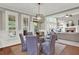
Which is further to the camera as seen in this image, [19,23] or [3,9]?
[19,23]

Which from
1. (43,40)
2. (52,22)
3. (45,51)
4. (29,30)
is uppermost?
(52,22)

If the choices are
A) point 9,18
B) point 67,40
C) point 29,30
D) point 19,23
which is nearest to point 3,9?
point 9,18

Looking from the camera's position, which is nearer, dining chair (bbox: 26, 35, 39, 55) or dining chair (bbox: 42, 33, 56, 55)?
dining chair (bbox: 26, 35, 39, 55)

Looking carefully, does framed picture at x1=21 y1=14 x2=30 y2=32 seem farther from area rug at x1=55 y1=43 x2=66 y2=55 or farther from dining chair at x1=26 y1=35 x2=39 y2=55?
dining chair at x1=26 y1=35 x2=39 y2=55

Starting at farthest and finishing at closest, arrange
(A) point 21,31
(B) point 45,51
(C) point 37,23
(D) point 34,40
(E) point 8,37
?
(A) point 21,31 → (E) point 8,37 → (C) point 37,23 → (B) point 45,51 → (D) point 34,40

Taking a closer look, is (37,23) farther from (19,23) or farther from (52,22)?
(19,23)

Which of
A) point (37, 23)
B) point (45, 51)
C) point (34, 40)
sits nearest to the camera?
point (34, 40)

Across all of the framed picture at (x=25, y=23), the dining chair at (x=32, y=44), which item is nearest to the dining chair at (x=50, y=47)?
the dining chair at (x=32, y=44)

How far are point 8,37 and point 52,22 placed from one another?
7.51ft

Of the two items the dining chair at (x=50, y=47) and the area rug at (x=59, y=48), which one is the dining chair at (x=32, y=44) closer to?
the dining chair at (x=50, y=47)

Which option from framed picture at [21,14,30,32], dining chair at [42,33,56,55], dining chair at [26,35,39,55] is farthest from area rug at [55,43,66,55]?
framed picture at [21,14,30,32]

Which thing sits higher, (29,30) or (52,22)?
(52,22)

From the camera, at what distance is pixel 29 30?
19.5 ft

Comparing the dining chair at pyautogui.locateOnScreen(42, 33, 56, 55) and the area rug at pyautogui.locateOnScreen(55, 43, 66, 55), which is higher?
the dining chair at pyautogui.locateOnScreen(42, 33, 56, 55)
